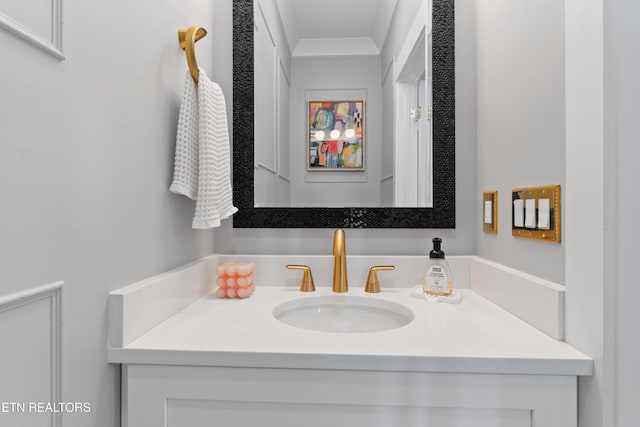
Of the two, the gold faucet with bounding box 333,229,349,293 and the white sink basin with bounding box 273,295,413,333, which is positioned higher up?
the gold faucet with bounding box 333,229,349,293

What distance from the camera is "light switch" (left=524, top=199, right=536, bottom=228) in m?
0.84

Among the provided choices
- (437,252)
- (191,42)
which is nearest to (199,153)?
(191,42)

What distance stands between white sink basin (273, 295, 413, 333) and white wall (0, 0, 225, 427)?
367mm

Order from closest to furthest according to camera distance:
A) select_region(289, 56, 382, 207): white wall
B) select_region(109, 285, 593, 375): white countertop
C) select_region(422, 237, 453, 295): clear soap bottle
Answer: select_region(109, 285, 593, 375): white countertop < select_region(422, 237, 453, 295): clear soap bottle < select_region(289, 56, 382, 207): white wall

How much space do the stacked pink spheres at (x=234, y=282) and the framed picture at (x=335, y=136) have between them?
420 mm

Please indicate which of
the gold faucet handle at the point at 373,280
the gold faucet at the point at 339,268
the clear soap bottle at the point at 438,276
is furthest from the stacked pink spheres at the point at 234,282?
the clear soap bottle at the point at 438,276

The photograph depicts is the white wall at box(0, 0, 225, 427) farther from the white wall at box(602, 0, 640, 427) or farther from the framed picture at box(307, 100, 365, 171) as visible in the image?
the white wall at box(602, 0, 640, 427)

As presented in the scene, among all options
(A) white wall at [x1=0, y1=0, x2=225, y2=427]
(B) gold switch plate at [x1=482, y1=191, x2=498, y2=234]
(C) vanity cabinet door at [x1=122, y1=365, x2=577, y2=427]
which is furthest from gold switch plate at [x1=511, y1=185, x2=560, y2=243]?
(A) white wall at [x1=0, y1=0, x2=225, y2=427]

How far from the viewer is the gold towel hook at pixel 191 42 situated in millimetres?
936

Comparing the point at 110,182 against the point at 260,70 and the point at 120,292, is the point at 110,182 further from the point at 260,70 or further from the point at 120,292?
the point at 260,70

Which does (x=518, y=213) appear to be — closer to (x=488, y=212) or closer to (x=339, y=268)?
(x=488, y=212)

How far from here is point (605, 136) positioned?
0.61 meters

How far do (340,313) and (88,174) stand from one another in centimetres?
75

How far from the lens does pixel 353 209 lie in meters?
1.24
